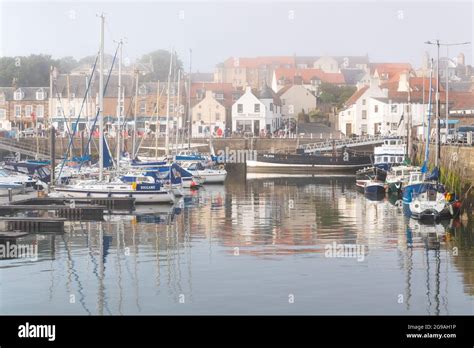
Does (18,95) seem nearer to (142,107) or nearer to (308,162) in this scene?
(142,107)

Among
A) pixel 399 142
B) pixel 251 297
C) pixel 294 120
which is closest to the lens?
pixel 251 297

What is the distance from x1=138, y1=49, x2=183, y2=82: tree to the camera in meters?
152

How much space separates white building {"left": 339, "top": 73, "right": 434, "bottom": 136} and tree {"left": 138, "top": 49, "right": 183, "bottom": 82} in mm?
47854

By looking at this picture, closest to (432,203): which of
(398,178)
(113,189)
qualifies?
(398,178)

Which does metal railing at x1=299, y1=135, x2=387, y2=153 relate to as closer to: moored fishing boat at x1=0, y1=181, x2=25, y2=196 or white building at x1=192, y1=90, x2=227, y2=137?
white building at x1=192, y1=90, x2=227, y2=137

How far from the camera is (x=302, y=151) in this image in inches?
3497

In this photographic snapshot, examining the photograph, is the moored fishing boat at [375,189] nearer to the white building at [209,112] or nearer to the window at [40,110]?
the white building at [209,112]

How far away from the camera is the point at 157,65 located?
172500mm

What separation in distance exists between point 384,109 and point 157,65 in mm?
80156

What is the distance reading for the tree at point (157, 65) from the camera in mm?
152400

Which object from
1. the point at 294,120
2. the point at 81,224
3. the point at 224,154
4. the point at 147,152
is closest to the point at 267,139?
the point at 224,154
